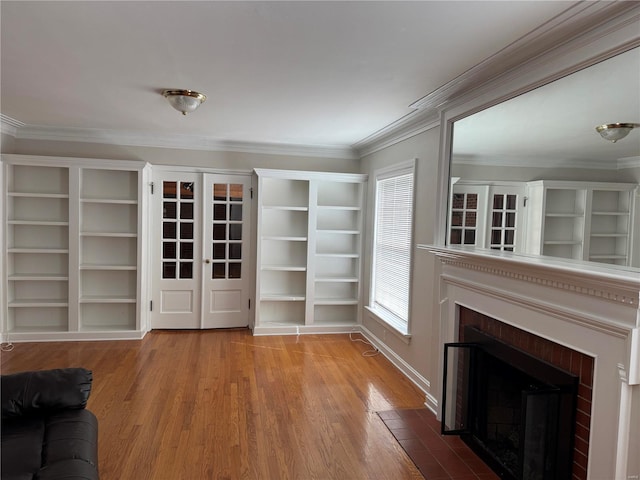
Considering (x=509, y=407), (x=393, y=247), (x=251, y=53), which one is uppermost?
(x=251, y=53)

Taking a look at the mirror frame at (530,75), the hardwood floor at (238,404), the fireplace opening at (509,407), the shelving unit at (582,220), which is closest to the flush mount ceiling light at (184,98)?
the mirror frame at (530,75)

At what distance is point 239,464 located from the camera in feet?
8.77

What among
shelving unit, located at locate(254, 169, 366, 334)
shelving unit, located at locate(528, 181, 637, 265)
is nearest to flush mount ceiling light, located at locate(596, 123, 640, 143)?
shelving unit, located at locate(528, 181, 637, 265)

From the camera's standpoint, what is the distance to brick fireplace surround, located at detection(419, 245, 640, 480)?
1757 mm

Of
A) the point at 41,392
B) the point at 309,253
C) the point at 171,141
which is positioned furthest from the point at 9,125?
the point at 41,392

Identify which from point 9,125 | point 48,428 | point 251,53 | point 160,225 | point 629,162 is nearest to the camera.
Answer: point 629,162

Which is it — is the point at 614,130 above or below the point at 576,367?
above

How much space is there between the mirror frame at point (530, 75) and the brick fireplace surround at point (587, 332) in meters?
0.24

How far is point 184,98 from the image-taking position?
338 centimetres

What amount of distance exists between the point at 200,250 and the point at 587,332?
453cm

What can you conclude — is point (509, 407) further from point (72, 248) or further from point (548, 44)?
point (72, 248)

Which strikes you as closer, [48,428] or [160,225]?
[48,428]

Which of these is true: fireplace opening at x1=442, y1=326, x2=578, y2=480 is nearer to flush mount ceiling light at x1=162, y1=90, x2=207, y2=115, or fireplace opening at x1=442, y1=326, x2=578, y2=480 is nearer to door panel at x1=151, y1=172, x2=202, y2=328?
flush mount ceiling light at x1=162, y1=90, x2=207, y2=115

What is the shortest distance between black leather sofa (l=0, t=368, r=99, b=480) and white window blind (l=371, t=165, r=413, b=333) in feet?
9.53
